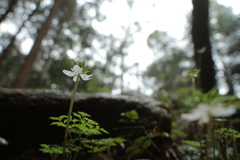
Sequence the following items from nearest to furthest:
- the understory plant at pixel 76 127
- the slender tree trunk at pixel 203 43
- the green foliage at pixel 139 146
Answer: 1. the understory plant at pixel 76 127
2. the green foliage at pixel 139 146
3. the slender tree trunk at pixel 203 43

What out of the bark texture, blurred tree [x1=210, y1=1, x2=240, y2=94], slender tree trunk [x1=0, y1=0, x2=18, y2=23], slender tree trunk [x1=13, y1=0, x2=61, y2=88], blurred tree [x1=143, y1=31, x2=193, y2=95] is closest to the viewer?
the bark texture

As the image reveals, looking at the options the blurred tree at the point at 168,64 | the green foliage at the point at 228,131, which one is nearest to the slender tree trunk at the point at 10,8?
the blurred tree at the point at 168,64

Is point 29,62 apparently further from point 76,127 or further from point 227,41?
point 227,41

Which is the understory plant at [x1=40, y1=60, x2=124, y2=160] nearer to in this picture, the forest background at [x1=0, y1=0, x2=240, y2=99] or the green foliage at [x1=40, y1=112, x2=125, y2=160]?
the green foliage at [x1=40, y1=112, x2=125, y2=160]

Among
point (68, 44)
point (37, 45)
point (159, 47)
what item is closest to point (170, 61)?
point (159, 47)

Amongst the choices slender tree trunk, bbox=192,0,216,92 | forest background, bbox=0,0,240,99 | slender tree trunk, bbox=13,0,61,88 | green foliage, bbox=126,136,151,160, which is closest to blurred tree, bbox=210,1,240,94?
forest background, bbox=0,0,240,99

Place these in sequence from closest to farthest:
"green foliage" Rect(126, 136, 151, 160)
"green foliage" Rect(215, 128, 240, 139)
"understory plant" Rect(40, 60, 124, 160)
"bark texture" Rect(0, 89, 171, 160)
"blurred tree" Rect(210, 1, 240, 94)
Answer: "understory plant" Rect(40, 60, 124, 160) → "green foliage" Rect(215, 128, 240, 139) → "green foliage" Rect(126, 136, 151, 160) → "bark texture" Rect(0, 89, 171, 160) → "blurred tree" Rect(210, 1, 240, 94)


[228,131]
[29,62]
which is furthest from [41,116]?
[29,62]

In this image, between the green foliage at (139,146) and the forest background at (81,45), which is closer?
the green foliage at (139,146)

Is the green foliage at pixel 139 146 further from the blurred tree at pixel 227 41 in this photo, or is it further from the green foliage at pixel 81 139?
the blurred tree at pixel 227 41

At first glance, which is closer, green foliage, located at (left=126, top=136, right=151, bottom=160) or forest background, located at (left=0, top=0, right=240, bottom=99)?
green foliage, located at (left=126, top=136, right=151, bottom=160)
